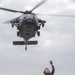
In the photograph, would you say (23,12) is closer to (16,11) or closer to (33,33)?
(16,11)

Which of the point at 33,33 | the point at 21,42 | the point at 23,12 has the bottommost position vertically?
the point at 21,42

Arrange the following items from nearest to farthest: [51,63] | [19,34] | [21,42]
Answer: [51,63]
[19,34]
[21,42]

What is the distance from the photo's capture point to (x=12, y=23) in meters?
39.0

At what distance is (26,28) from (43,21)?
442 centimetres

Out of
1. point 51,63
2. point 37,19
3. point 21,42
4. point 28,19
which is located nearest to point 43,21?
point 37,19

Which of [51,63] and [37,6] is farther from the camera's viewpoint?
[37,6]

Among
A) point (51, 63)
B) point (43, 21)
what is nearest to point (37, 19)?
point (43, 21)

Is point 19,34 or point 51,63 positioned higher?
point 51,63

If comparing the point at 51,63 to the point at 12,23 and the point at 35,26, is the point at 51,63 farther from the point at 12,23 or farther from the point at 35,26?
the point at 12,23

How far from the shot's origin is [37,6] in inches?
1549

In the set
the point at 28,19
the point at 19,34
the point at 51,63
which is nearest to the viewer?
the point at 51,63

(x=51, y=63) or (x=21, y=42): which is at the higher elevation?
(x=51, y=63)

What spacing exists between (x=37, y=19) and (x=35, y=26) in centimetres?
214

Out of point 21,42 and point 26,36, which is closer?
point 26,36
